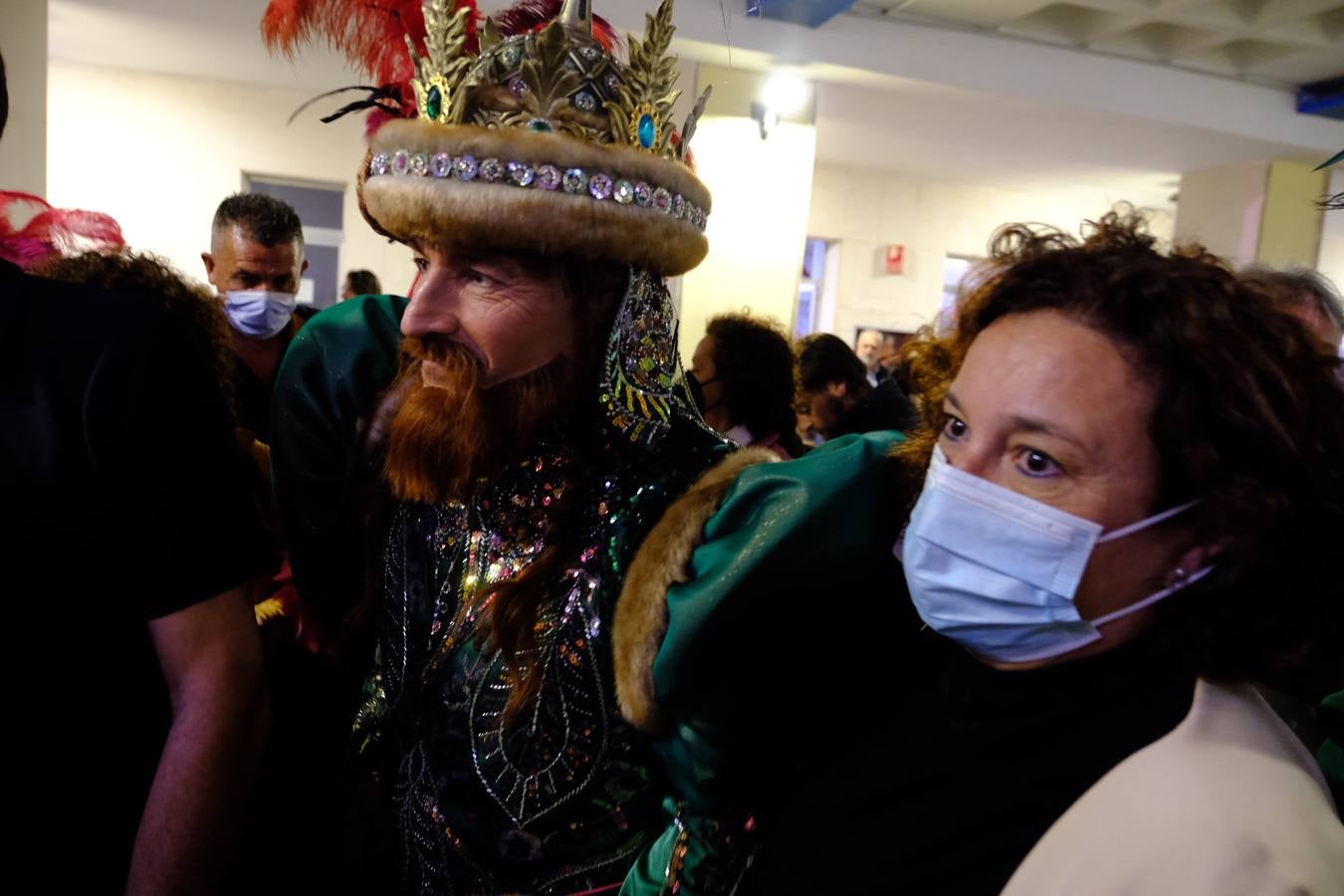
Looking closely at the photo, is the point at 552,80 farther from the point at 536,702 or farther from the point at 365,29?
the point at 536,702

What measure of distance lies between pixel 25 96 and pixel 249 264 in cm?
271

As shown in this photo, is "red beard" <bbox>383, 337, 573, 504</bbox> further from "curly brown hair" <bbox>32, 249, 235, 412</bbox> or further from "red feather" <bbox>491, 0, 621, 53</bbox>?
"curly brown hair" <bbox>32, 249, 235, 412</bbox>

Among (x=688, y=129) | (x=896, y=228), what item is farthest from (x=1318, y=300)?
(x=896, y=228)

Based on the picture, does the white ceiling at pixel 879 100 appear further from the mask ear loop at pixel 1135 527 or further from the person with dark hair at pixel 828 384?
the mask ear loop at pixel 1135 527

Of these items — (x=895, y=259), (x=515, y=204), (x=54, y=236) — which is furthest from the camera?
(x=895, y=259)

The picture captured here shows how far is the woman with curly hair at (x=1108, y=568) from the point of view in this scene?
99cm

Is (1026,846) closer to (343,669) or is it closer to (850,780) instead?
(850,780)

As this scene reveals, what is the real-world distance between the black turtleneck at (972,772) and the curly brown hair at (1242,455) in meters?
0.09

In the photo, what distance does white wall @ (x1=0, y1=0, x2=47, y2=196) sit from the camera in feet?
15.2

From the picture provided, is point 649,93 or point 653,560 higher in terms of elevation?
point 649,93

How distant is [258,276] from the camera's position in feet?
10.4

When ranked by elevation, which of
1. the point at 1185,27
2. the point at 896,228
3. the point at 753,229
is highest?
the point at 1185,27

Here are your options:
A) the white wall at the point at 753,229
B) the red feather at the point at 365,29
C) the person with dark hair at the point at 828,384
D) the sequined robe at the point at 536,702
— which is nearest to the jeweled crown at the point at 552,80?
the red feather at the point at 365,29

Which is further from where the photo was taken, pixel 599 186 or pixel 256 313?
pixel 256 313
